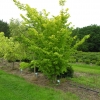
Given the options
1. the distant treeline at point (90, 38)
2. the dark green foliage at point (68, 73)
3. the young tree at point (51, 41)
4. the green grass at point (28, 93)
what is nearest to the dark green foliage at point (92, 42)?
the distant treeline at point (90, 38)

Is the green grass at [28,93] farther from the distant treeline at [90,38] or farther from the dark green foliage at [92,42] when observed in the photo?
the dark green foliage at [92,42]

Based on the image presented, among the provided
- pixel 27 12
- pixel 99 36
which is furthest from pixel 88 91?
pixel 99 36

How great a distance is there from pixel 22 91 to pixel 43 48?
1.92 meters

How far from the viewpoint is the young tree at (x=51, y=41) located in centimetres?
779

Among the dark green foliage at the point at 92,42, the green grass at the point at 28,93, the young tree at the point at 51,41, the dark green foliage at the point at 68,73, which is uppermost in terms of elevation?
the dark green foliage at the point at 92,42

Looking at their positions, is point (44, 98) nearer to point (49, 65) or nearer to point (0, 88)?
point (49, 65)

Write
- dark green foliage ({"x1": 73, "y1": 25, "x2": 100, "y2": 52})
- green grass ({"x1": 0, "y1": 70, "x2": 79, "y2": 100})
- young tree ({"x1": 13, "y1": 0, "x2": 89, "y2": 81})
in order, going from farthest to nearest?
dark green foliage ({"x1": 73, "y1": 25, "x2": 100, "y2": 52}), young tree ({"x1": 13, "y1": 0, "x2": 89, "y2": 81}), green grass ({"x1": 0, "y1": 70, "x2": 79, "y2": 100})

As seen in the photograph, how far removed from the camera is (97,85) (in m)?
8.41

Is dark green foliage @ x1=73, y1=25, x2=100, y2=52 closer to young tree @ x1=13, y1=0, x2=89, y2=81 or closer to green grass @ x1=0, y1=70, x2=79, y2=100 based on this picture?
young tree @ x1=13, y1=0, x2=89, y2=81

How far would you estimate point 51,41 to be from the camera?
26.0ft

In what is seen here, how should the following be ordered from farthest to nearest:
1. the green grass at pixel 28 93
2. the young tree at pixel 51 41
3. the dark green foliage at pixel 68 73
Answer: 1. the dark green foliage at pixel 68 73
2. the young tree at pixel 51 41
3. the green grass at pixel 28 93

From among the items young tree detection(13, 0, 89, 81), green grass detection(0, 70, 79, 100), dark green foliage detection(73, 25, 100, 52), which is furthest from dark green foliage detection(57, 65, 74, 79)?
dark green foliage detection(73, 25, 100, 52)

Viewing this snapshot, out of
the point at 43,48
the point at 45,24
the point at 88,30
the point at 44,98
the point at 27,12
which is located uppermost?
the point at 88,30

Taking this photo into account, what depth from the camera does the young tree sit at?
7785 mm
